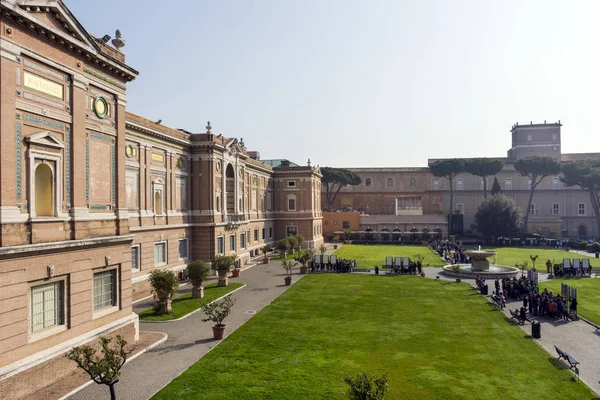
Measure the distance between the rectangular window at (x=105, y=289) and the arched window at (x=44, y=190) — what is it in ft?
11.2

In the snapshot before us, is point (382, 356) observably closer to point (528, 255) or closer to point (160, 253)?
point (160, 253)

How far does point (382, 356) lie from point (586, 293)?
68.9 feet

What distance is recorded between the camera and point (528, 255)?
52.8 meters

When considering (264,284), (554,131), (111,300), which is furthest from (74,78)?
(554,131)

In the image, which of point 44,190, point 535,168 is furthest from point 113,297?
point 535,168

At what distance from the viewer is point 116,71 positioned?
1853 centimetres

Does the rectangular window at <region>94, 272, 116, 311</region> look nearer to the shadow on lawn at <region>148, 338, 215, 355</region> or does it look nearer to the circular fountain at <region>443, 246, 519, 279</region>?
the shadow on lawn at <region>148, 338, 215, 355</region>

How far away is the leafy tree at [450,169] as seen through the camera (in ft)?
281

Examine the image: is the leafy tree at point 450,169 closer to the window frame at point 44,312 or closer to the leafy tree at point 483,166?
the leafy tree at point 483,166

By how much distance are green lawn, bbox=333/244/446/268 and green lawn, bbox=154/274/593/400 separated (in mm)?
20192

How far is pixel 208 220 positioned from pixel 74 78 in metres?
22.5

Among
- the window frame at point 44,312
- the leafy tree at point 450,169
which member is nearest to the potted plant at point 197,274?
the window frame at point 44,312

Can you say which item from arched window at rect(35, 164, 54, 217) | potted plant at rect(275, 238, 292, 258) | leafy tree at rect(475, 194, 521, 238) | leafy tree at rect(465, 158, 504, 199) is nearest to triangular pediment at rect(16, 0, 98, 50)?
arched window at rect(35, 164, 54, 217)

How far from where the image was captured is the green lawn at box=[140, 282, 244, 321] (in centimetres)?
2395
